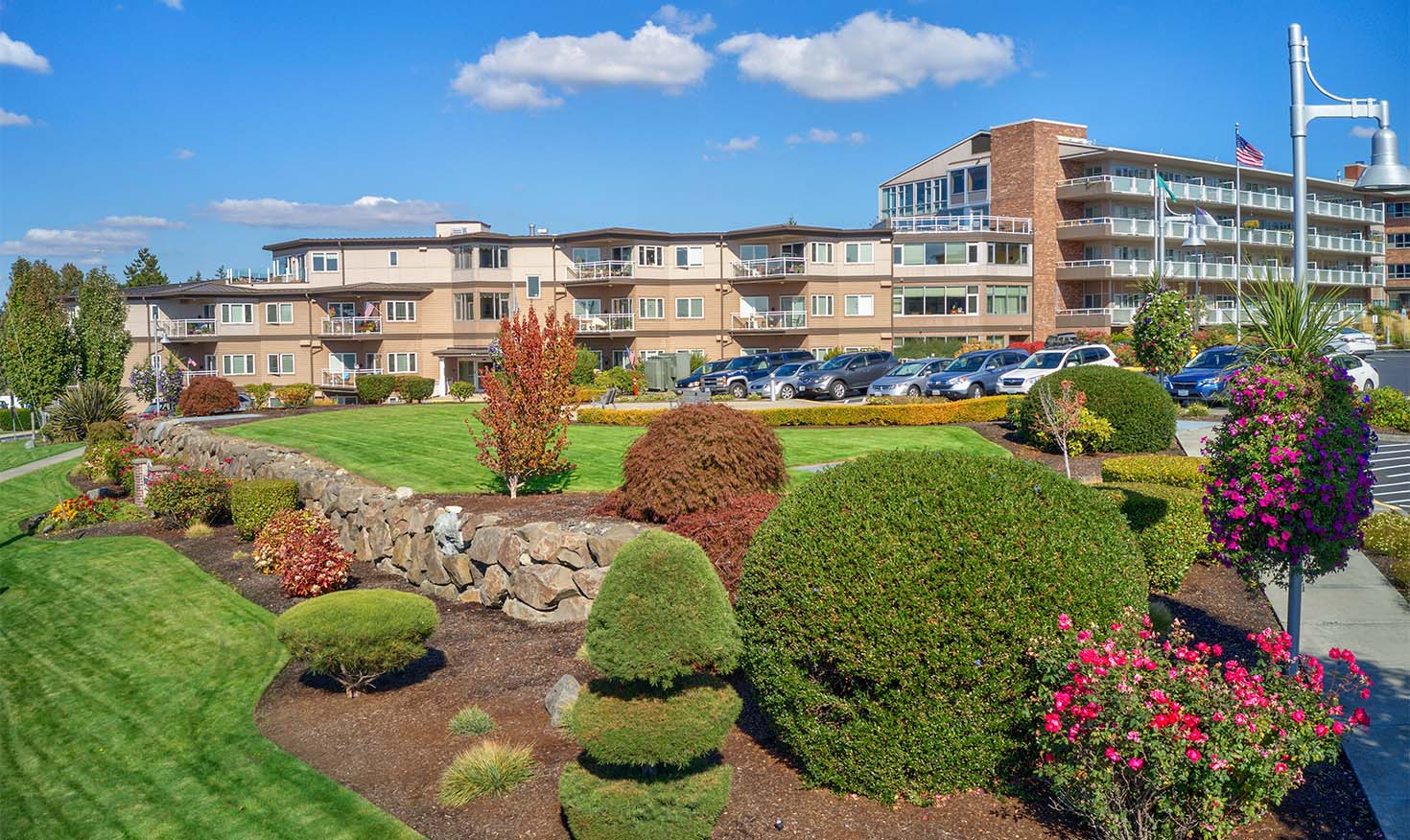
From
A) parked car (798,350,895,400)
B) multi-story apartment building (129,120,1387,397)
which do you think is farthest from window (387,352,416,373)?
parked car (798,350,895,400)

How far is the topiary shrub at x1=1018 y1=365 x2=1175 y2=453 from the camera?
20.6 m

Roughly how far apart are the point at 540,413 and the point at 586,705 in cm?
975

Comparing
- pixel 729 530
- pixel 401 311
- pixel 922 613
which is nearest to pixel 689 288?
pixel 401 311

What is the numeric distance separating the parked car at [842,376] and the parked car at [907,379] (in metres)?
1.45

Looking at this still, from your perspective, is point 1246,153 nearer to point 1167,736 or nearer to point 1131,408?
point 1131,408

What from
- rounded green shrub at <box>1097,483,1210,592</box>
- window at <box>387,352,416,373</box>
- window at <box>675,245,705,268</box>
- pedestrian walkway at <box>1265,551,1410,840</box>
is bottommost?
pedestrian walkway at <box>1265,551,1410,840</box>

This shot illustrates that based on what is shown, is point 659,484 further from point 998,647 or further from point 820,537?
point 998,647

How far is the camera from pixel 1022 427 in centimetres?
2392

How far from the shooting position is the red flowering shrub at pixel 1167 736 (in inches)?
227

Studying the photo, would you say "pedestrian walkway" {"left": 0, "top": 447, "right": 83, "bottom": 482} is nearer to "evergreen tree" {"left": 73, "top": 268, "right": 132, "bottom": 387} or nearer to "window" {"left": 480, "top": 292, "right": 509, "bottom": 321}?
"evergreen tree" {"left": 73, "top": 268, "right": 132, "bottom": 387}

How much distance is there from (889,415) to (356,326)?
44.8 metres

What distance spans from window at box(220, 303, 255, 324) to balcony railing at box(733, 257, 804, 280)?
3134 cm

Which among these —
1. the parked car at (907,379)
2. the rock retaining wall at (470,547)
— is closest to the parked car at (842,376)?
the parked car at (907,379)

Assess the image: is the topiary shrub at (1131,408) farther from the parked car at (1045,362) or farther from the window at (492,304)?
the window at (492,304)
